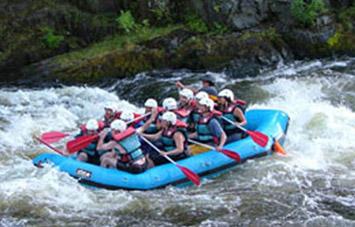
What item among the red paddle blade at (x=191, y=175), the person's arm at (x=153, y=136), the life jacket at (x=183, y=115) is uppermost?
the life jacket at (x=183, y=115)

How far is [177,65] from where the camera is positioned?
13812 millimetres

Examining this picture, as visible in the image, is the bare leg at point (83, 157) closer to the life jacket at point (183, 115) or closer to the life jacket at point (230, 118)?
the life jacket at point (183, 115)

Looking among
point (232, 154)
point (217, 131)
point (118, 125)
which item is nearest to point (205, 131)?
point (217, 131)

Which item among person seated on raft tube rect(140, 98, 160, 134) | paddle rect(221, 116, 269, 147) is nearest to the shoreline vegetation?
person seated on raft tube rect(140, 98, 160, 134)

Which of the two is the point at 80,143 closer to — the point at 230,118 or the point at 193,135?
the point at 193,135

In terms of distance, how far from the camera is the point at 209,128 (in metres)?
8.84

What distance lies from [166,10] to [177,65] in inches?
67.1

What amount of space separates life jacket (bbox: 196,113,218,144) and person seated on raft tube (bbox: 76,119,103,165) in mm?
1375

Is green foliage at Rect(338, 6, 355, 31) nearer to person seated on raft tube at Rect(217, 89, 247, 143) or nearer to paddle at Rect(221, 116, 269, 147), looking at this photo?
person seated on raft tube at Rect(217, 89, 247, 143)

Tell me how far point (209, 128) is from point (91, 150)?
1651 millimetres

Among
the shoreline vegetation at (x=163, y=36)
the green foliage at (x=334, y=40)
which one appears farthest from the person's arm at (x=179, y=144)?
the green foliage at (x=334, y=40)

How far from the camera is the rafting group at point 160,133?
332 inches

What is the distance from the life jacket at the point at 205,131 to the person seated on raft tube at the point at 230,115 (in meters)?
0.35

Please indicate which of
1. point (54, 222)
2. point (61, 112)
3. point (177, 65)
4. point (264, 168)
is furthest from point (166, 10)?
point (54, 222)
